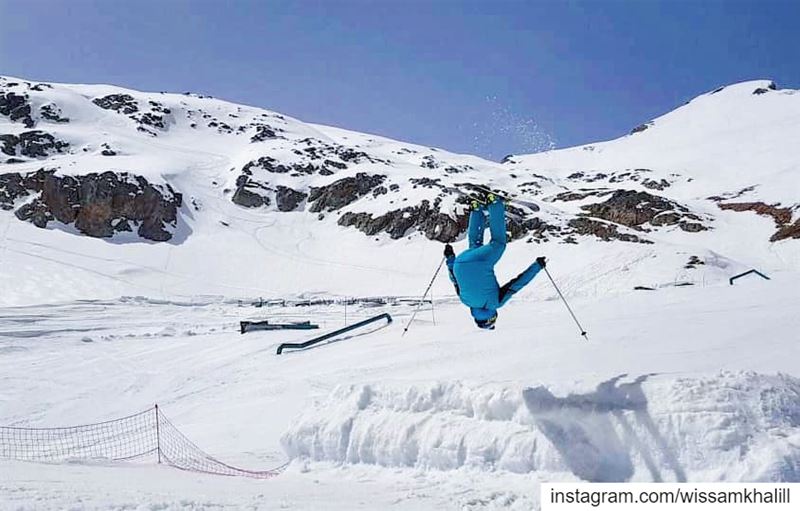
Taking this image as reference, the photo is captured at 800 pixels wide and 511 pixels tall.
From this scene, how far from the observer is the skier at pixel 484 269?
308 inches

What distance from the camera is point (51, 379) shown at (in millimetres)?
18391

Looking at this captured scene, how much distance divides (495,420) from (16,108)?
104574 mm

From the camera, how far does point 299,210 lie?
2785 inches

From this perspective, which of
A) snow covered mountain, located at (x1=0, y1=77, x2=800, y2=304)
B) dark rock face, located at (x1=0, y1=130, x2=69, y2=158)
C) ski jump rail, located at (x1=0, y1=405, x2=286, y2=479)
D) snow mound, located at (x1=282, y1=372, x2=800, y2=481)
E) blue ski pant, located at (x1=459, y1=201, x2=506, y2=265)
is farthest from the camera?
dark rock face, located at (x1=0, y1=130, x2=69, y2=158)

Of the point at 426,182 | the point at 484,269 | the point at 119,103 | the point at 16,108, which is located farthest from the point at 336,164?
the point at 484,269

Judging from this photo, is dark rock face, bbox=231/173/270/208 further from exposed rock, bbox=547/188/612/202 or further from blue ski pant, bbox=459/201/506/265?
blue ski pant, bbox=459/201/506/265

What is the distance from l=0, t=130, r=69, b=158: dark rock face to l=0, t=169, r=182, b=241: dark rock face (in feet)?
48.5

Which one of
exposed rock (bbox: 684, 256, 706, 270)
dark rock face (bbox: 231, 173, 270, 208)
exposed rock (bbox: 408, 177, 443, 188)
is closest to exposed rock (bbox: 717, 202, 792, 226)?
exposed rock (bbox: 684, 256, 706, 270)

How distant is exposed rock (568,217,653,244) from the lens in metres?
50.2

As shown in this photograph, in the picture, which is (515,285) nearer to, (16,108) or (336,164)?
(336,164)

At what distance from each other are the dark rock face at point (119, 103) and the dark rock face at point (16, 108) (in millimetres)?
14782

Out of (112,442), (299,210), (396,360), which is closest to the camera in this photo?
(112,442)

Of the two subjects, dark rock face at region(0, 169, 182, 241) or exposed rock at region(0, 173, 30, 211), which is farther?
exposed rock at region(0, 173, 30, 211)

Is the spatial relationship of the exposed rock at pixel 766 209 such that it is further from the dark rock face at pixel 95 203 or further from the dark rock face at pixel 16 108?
the dark rock face at pixel 16 108
